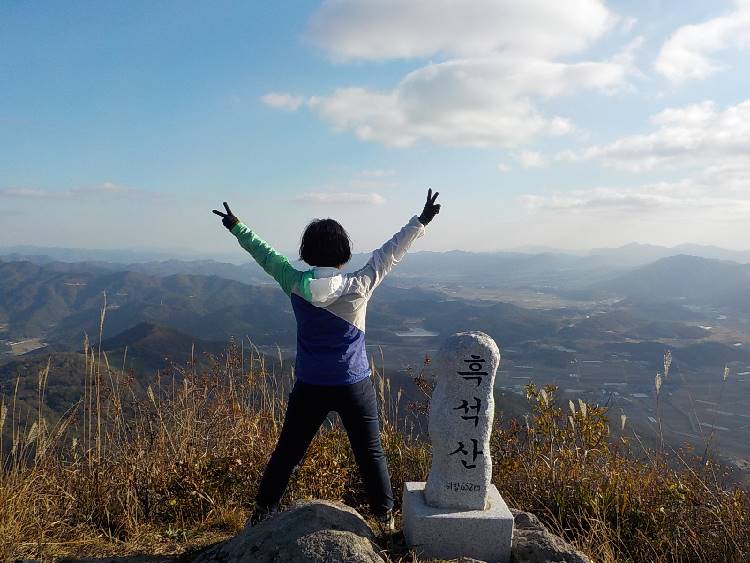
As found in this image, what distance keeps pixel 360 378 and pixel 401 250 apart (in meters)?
0.86

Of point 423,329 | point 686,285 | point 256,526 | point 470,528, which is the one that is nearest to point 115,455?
point 256,526

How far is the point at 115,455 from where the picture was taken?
4.16 meters

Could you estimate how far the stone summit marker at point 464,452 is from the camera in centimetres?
313

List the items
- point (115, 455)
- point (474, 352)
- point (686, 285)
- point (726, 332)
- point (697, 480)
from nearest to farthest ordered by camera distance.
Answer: point (474, 352) < point (697, 480) < point (115, 455) < point (726, 332) < point (686, 285)

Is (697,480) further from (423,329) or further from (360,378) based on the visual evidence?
(423,329)

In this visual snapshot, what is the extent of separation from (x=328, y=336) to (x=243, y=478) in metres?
1.90

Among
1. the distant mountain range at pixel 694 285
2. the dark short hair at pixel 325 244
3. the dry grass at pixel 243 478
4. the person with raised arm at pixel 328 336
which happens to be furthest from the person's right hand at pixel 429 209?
the distant mountain range at pixel 694 285

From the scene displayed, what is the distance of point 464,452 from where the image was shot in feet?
10.7

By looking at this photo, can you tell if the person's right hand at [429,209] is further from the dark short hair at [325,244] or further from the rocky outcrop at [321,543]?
the rocky outcrop at [321,543]

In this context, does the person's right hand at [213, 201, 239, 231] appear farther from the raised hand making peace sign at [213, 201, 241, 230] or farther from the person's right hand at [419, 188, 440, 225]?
the person's right hand at [419, 188, 440, 225]

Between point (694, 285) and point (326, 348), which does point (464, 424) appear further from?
point (694, 285)

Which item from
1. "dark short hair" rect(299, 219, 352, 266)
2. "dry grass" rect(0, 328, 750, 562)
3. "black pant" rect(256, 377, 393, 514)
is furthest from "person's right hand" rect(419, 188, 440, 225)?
"dry grass" rect(0, 328, 750, 562)

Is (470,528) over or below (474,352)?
below

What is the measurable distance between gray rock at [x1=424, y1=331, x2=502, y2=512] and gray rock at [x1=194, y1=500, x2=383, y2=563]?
0.62m
